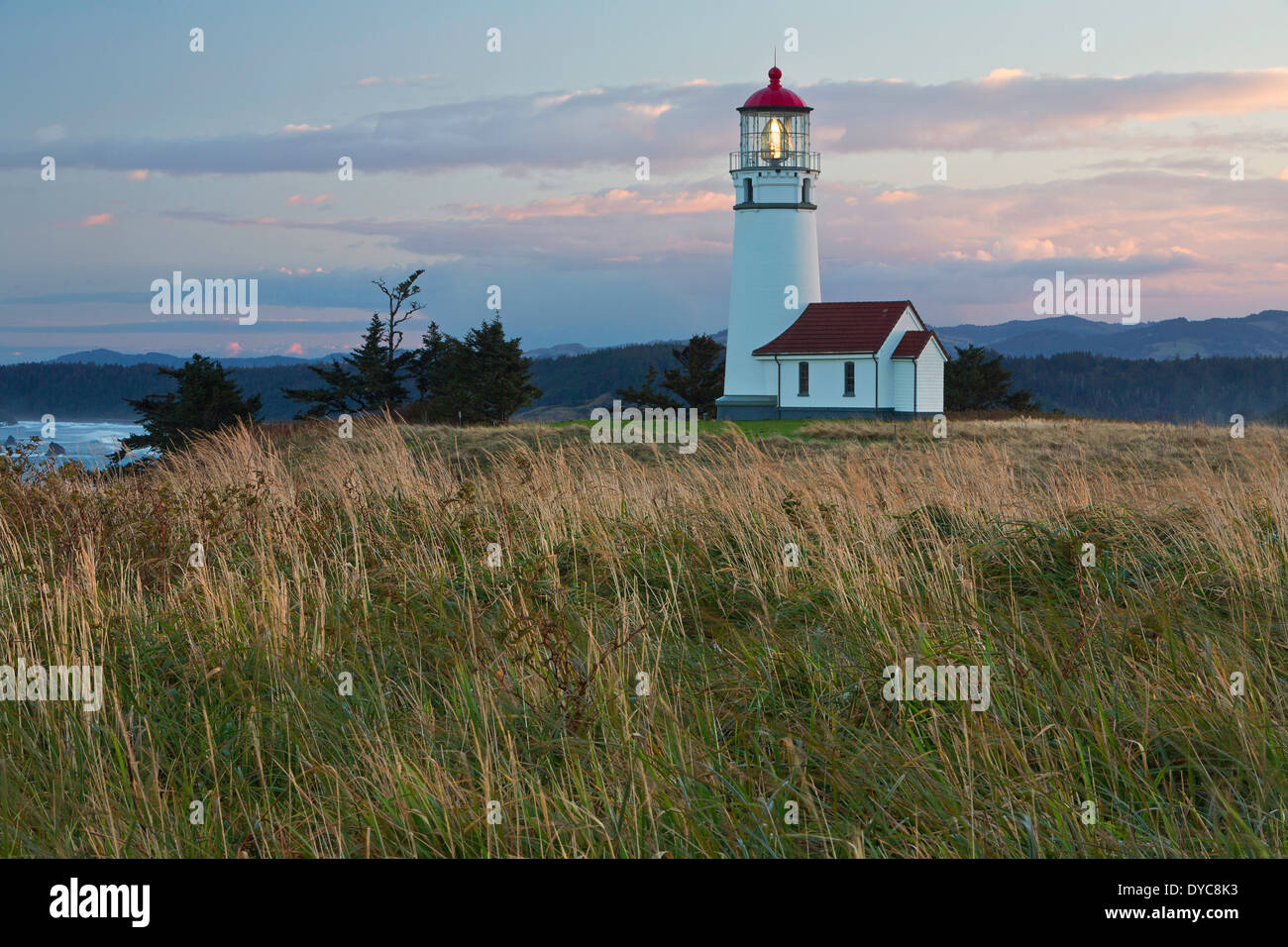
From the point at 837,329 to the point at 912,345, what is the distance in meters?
2.94

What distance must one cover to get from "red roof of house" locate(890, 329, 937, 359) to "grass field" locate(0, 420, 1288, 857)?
106ft

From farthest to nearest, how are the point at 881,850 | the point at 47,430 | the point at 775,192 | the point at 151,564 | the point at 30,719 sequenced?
1. the point at 775,192
2. the point at 47,430
3. the point at 151,564
4. the point at 30,719
5. the point at 881,850

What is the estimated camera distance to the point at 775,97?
39.2 meters

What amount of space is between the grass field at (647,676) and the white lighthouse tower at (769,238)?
33332 millimetres

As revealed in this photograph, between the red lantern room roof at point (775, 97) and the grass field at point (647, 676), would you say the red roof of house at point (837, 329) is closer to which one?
the red lantern room roof at point (775, 97)

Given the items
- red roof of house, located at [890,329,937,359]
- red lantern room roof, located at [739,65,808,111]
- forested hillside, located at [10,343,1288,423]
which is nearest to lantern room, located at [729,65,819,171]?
red lantern room roof, located at [739,65,808,111]

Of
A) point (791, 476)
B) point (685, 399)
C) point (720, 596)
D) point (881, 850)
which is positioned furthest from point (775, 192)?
point (881, 850)

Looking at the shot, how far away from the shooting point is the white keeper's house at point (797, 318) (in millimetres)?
39656

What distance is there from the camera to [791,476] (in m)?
9.34

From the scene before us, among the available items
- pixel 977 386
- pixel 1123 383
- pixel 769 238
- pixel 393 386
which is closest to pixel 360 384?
pixel 393 386
